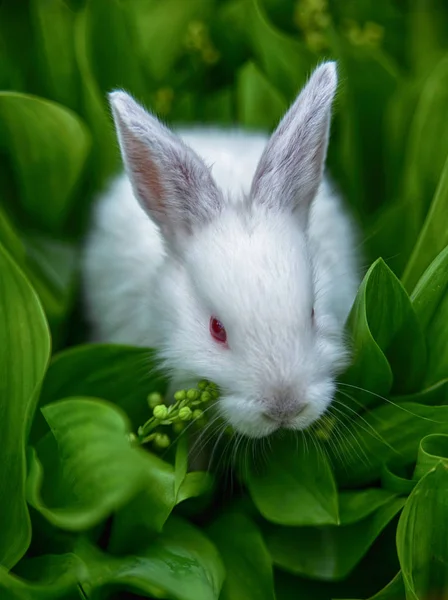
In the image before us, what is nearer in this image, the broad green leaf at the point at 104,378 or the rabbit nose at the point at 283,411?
the rabbit nose at the point at 283,411

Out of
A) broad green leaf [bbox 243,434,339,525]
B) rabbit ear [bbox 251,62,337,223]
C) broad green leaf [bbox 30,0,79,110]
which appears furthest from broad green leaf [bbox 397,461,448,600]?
broad green leaf [bbox 30,0,79,110]

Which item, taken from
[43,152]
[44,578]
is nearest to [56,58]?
[43,152]

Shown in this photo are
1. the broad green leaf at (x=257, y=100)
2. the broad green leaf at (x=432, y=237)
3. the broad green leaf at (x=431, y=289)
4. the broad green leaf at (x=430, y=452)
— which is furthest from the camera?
the broad green leaf at (x=257, y=100)

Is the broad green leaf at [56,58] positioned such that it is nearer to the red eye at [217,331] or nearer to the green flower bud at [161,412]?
the red eye at [217,331]

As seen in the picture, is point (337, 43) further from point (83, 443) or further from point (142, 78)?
point (83, 443)

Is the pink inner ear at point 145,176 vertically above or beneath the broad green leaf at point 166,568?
above

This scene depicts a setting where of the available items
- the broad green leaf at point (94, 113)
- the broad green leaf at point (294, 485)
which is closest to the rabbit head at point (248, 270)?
the broad green leaf at point (294, 485)

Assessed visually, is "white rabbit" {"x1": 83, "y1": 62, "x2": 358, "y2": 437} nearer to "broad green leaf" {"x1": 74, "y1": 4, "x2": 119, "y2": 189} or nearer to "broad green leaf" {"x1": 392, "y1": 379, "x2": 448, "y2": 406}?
"broad green leaf" {"x1": 392, "y1": 379, "x2": 448, "y2": 406}
